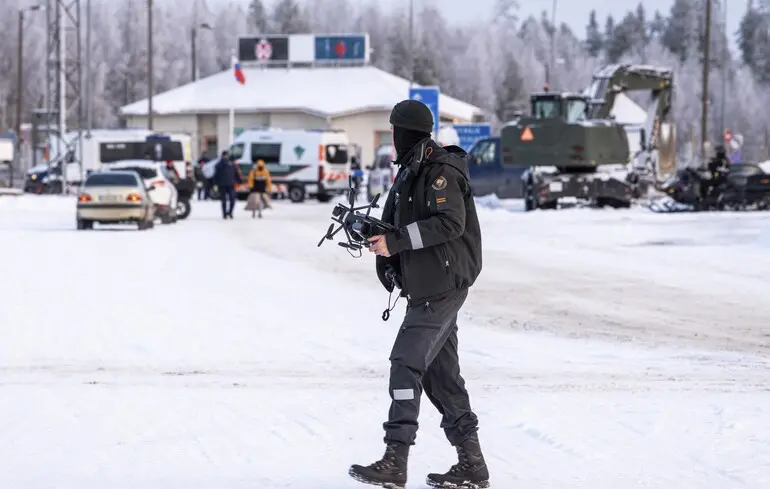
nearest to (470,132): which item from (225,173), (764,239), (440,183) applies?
(225,173)

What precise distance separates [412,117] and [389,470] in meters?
1.46

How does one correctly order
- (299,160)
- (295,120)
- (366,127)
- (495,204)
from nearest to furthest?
(495,204) < (299,160) < (366,127) < (295,120)

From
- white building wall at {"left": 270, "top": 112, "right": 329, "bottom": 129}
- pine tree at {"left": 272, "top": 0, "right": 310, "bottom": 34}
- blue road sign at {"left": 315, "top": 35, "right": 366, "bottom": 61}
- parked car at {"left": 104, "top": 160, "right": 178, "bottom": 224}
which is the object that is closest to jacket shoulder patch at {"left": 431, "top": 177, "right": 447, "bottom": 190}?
parked car at {"left": 104, "top": 160, "right": 178, "bottom": 224}

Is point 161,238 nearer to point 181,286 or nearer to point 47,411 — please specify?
point 181,286

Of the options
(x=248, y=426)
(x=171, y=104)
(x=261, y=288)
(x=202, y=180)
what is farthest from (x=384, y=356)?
(x=171, y=104)

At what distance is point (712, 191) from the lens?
122 ft

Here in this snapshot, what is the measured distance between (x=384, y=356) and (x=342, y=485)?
15.1 ft

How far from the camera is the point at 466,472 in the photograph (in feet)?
21.1

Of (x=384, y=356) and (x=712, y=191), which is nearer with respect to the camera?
(x=384, y=356)

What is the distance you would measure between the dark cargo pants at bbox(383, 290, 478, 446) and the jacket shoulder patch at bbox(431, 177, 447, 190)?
1.57ft

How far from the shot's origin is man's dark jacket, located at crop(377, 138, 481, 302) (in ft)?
20.2

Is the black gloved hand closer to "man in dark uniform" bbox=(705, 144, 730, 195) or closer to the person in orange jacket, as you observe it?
the person in orange jacket

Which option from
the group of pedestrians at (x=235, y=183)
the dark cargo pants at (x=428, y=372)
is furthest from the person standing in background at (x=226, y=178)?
the dark cargo pants at (x=428, y=372)

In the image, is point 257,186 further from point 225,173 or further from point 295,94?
point 295,94
